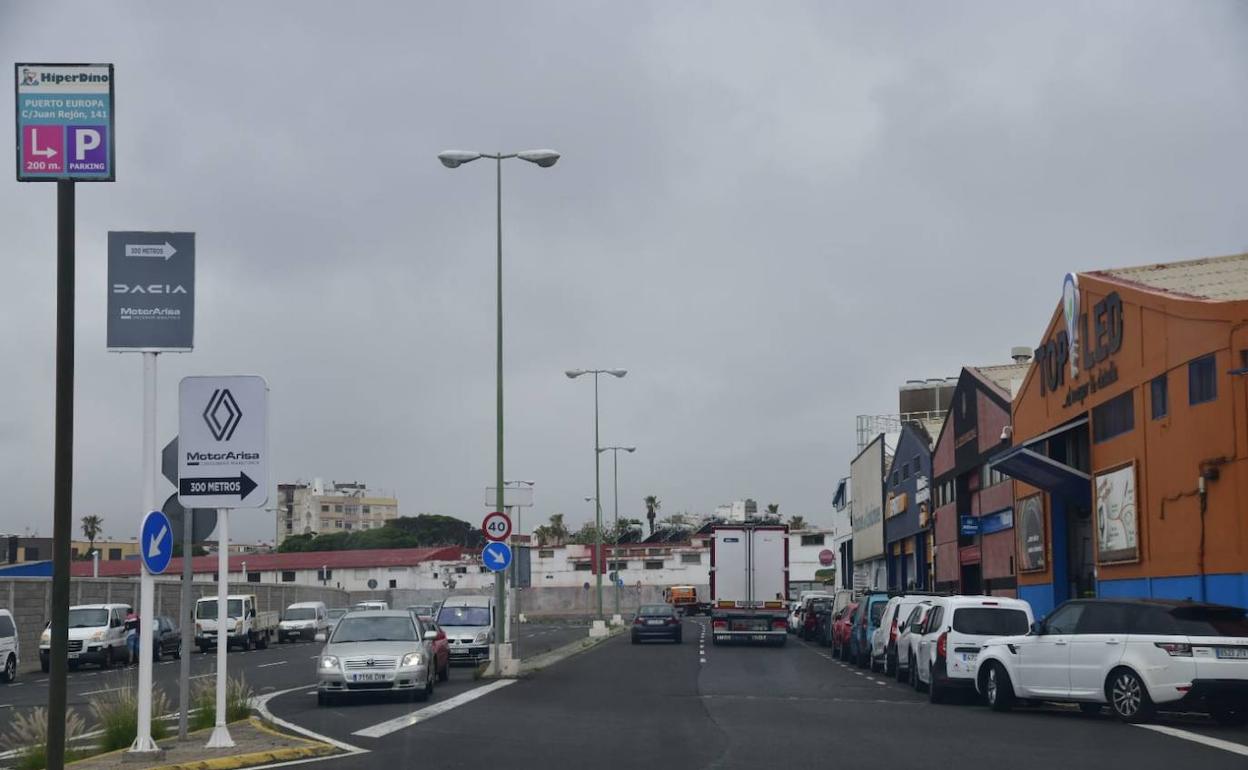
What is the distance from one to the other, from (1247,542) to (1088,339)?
968cm

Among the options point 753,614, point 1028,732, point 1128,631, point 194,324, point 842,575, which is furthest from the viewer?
point 842,575

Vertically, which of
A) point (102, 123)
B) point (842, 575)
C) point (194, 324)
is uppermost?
point (102, 123)

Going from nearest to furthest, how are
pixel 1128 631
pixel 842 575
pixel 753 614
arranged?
pixel 1128 631
pixel 753 614
pixel 842 575

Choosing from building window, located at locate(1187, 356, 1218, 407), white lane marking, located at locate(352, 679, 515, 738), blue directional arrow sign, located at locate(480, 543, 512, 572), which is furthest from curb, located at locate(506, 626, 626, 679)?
building window, located at locate(1187, 356, 1218, 407)

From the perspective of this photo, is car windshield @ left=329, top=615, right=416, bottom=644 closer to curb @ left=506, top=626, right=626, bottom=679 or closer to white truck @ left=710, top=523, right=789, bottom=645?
curb @ left=506, top=626, right=626, bottom=679

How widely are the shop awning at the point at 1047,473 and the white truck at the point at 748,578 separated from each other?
40.6 ft

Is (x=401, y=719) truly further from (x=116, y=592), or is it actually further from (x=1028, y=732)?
(x=116, y=592)

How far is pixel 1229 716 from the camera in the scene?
1883cm

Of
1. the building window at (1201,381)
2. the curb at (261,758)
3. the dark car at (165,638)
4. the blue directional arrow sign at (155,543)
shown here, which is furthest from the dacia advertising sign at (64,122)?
the dark car at (165,638)

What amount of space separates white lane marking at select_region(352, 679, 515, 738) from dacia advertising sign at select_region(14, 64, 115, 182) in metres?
8.46

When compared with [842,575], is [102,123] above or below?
above

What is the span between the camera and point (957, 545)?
50.0 metres

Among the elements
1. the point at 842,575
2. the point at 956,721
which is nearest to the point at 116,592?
the point at 956,721

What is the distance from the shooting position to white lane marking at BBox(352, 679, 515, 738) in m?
18.0
